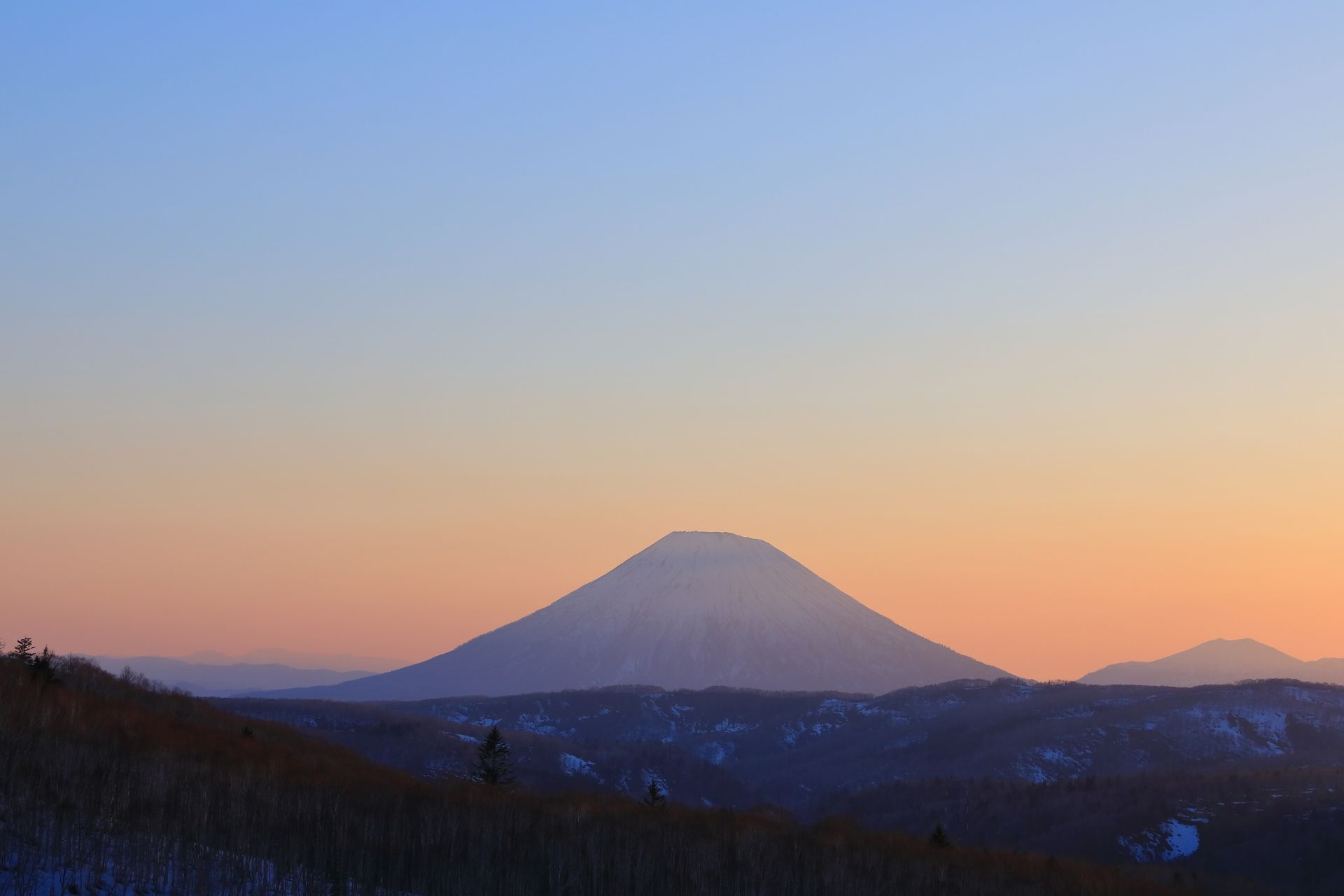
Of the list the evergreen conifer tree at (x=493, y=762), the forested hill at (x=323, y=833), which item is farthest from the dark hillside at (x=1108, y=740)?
the forested hill at (x=323, y=833)

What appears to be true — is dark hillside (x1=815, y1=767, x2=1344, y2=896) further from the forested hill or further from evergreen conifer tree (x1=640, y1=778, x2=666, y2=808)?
evergreen conifer tree (x1=640, y1=778, x2=666, y2=808)

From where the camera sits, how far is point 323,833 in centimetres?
2964

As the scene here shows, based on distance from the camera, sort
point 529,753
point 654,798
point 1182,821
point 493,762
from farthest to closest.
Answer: point 529,753 → point 1182,821 → point 493,762 → point 654,798

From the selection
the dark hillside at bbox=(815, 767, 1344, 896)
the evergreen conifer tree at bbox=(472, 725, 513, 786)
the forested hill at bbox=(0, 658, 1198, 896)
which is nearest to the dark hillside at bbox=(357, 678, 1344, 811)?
the dark hillside at bbox=(815, 767, 1344, 896)

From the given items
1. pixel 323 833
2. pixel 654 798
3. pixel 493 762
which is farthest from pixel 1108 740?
pixel 323 833

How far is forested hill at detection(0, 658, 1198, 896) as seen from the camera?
76.6ft

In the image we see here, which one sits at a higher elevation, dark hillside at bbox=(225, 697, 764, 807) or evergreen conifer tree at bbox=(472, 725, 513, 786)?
evergreen conifer tree at bbox=(472, 725, 513, 786)

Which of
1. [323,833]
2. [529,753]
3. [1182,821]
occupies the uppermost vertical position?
[323,833]

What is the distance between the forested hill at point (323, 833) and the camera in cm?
2336

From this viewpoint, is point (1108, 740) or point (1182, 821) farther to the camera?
point (1108, 740)

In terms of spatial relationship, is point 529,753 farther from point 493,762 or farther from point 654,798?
point 654,798

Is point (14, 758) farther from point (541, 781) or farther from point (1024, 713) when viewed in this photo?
point (1024, 713)

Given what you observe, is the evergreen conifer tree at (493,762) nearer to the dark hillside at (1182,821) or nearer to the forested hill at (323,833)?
the forested hill at (323,833)

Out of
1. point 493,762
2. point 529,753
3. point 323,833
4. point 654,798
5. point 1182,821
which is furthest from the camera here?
point 529,753
